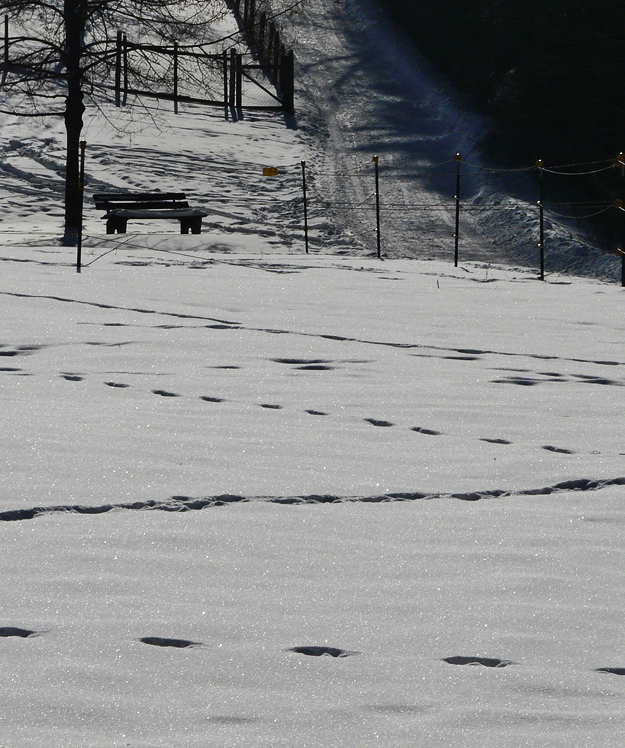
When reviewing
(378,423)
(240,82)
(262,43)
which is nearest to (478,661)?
(378,423)

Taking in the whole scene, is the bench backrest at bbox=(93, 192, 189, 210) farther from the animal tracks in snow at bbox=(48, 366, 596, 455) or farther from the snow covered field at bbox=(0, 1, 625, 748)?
the animal tracks in snow at bbox=(48, 366, 596, 455)

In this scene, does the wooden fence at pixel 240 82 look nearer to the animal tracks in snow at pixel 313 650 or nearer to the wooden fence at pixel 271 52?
the wooden fence at pixel 271 52

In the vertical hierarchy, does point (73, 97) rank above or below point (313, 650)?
above

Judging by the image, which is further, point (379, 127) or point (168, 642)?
point (379, 127)

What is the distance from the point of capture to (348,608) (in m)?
3.10

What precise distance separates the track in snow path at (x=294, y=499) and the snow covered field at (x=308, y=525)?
0.06 feet

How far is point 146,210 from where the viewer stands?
1686 cm

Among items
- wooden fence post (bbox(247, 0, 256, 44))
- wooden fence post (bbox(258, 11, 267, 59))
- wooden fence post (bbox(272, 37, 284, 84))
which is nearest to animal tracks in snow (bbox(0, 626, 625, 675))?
wooden fence post (bbox(247, 0, 256, 44))

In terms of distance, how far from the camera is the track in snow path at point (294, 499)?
3.84 metres

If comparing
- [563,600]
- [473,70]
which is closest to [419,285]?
[563,600]

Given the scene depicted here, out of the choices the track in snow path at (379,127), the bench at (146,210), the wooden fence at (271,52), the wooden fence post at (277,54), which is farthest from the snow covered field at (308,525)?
the wooden fence post at (277,54)

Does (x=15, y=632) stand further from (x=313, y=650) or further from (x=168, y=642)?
(x=313, y=650)

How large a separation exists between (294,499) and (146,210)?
13.3 metres

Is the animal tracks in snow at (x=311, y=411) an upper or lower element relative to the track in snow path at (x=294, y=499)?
upper
